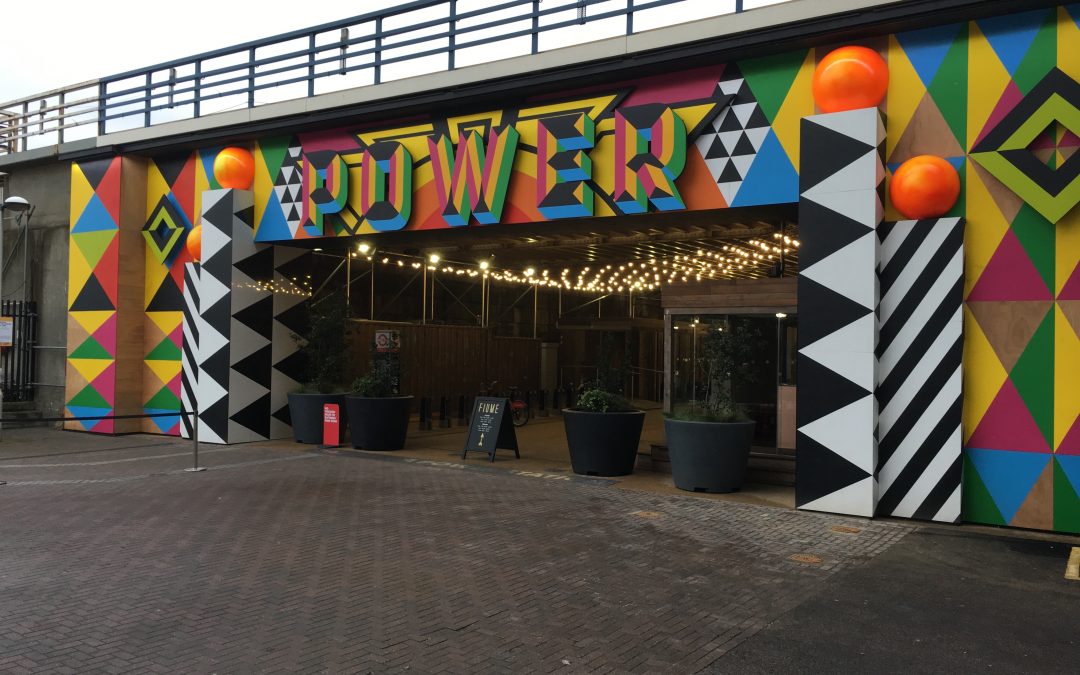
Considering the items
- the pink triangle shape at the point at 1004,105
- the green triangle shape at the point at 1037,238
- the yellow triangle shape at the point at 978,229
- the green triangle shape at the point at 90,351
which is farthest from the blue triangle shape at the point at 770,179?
the green triangle shape at the point at 90,351

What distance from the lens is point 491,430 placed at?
13156 millimetres

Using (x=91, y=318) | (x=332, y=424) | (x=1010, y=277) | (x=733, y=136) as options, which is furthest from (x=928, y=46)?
(x=91, y=318)

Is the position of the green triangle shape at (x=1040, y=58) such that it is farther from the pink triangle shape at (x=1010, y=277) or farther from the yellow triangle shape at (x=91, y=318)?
the yellow triangle shape at (x=91, y=318)

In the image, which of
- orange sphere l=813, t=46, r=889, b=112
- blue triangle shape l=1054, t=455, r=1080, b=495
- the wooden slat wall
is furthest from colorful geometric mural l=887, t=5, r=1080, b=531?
the wooden slat wall

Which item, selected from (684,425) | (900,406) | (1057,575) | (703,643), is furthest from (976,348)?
(703,643)

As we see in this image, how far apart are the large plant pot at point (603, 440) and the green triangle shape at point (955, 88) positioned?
532cm

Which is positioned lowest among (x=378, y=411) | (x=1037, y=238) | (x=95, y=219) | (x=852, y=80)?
(x=378, y=411)

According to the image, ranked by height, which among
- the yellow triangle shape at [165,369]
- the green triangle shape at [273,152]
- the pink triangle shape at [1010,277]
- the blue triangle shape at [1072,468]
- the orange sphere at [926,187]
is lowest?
the blue triangle shape at [1072,468]

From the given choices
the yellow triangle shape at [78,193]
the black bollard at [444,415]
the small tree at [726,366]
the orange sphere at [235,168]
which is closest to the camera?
the small tree at [726,366]

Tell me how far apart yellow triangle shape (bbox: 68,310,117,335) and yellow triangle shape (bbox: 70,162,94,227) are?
6.40 feet

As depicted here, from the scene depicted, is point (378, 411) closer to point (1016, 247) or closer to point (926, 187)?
point (926, 187)

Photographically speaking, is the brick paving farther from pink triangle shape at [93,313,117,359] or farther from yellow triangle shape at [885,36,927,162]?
pink triangle shape at [93,313,117,359]

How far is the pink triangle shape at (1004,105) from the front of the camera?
8.62m

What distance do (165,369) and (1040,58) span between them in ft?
49.9
